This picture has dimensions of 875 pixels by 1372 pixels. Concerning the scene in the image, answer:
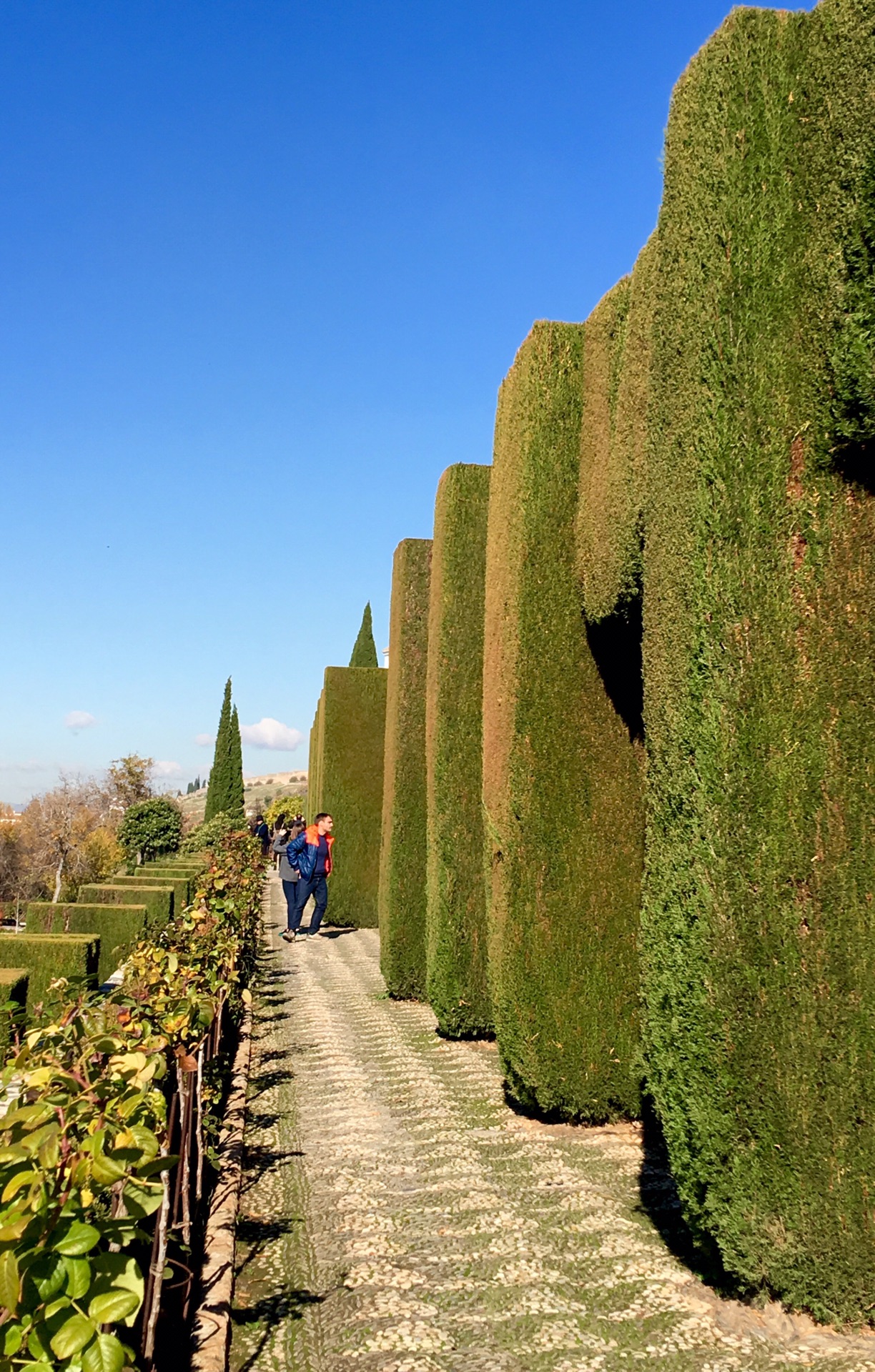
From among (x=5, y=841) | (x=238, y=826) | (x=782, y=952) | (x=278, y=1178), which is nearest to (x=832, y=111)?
(x=782, y=952)

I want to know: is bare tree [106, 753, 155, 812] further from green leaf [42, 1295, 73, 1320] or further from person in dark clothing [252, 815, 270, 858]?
green leaf [42, 1295, 73, 1320]

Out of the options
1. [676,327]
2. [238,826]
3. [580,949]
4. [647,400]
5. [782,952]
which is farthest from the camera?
A: [238,826]

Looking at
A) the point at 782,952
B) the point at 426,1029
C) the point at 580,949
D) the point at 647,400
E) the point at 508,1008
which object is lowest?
the point at 426,1029

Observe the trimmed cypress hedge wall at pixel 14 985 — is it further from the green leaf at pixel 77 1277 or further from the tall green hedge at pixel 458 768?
the green leaf at pixel 77 1277

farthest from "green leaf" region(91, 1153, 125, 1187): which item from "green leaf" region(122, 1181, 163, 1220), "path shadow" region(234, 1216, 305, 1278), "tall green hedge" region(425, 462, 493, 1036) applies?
"tall green hedge" region(425, 462, 493, 1036)

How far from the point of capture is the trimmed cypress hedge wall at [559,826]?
5.53 metres

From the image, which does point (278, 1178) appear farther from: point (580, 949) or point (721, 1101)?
point (721, 1101)

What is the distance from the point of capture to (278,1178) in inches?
189

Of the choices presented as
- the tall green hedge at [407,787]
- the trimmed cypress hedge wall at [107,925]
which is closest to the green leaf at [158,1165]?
the tall green hedge at [407,787]

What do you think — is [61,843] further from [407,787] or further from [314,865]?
[407,787]

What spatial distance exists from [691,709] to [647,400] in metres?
1.32

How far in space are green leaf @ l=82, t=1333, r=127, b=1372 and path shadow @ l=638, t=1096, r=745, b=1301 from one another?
2604 millimetres

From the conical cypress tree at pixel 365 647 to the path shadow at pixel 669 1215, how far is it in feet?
85.1

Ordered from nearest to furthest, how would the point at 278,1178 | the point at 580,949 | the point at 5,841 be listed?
the point at 278,1178 < the point at 580,949 < the point at 5,841
